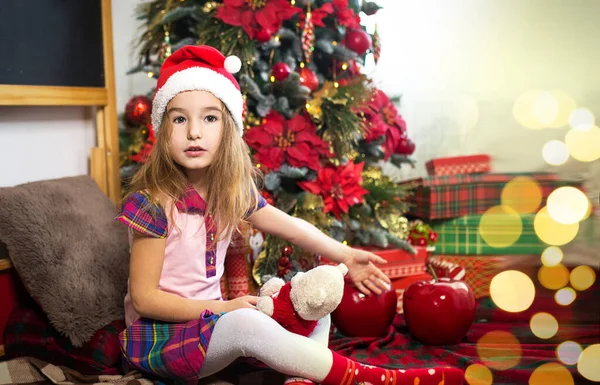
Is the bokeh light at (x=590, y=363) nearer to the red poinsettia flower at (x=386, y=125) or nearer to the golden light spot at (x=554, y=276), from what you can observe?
the golden light spot at (x=554, y=276)

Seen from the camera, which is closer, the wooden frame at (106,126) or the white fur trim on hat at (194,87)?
the white fur trim on hat at (194,87)

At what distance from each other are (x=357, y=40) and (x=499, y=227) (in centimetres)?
99

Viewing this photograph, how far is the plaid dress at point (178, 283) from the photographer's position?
1.32 meters

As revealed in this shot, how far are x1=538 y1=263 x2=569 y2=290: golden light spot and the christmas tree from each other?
75 cm

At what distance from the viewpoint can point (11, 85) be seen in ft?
5.73

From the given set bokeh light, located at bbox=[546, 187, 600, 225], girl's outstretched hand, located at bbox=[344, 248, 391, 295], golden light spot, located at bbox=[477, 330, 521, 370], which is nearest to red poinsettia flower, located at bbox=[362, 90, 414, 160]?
girl's outstretched hand, located at bbox=[344, 248, 391, 295]

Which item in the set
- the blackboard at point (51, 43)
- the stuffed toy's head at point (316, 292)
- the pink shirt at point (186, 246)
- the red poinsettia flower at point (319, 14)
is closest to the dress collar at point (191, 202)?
the pink shirt at point (186, 246)

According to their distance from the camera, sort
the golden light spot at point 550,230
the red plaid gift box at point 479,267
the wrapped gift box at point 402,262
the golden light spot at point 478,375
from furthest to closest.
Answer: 1. the golden light spot at point 550,230
2. the red plaid gift box at point 479,267
3. the wrapped gift box at point 402,262
4. the golden light spot at point 478,375

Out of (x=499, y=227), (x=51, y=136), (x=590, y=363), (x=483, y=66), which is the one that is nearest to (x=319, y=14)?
(x=51, y=136)

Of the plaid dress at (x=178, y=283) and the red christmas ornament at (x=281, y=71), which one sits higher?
the red christmas ornament at (x=281, y=71)

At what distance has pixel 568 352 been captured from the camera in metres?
1.75

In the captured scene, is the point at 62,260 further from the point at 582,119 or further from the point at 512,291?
the point at 582,119

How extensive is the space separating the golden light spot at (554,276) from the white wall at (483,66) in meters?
0.53

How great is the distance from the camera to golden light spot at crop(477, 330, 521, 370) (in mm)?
1652
